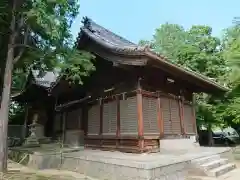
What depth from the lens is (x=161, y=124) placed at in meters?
8.62

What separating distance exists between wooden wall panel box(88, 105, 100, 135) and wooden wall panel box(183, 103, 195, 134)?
12.2 ft

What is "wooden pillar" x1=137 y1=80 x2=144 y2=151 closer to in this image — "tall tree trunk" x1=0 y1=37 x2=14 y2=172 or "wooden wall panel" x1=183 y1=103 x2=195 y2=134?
"wooden wall panel" x1=183 y1=103 x2=195 y2=134

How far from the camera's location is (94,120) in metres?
10.3

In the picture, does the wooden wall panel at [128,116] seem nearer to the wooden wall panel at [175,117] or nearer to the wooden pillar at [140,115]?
the wooden pillar at [140,115]

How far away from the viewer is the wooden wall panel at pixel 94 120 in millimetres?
10084

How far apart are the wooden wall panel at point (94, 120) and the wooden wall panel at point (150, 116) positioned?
2588 mm

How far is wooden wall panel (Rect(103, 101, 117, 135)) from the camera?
9.13 meters

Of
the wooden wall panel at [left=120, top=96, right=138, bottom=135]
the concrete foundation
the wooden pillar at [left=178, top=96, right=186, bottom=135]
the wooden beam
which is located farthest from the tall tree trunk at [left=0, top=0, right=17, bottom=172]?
the wooden pillar at [left=178, top=96, right=186, bottom=135]

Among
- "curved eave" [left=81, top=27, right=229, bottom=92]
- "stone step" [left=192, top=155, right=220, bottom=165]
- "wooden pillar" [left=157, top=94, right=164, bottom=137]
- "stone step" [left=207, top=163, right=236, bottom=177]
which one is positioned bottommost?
"stone step" [left=207, top=163, right=236, bottom=177]

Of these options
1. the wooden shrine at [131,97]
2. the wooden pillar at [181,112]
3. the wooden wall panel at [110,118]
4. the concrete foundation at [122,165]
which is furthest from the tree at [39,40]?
the wooden pillar at [181,112]

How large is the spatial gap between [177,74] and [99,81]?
11.3 feet

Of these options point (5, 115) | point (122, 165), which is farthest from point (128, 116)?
point (5, 115)

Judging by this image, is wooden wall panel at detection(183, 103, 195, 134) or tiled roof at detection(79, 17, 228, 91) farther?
wooden wall panel at detection(183, 103, 195, 134)

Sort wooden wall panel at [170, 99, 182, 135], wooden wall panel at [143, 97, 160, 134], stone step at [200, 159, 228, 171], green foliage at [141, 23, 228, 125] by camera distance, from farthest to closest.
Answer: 1. green foliage at [141, 23, 228, 125]
2. wooden wall panel at [170, 99, 182, 135]
3. wooden wall panel at [143, 97, 160, 134]
4. stone step at [200, 159, 228, 171]
